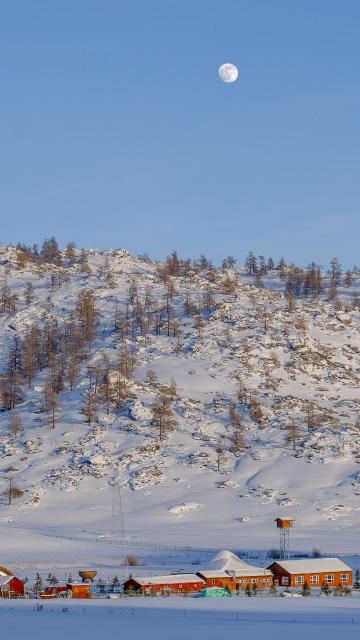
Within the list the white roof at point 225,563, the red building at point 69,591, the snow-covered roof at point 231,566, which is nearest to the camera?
the red building at point 69,591

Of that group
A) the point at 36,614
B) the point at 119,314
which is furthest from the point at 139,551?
the point at 119,314

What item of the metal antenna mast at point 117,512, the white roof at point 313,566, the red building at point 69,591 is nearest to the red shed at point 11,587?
the red building at point 69,591

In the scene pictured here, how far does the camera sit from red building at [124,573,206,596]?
188 feet

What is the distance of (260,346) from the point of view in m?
140

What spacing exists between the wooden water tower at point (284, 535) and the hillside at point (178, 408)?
2027 mm

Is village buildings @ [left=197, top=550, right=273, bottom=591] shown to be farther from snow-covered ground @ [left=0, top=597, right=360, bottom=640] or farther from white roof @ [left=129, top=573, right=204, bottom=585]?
snow-covered ground @ [left=0, top=597, right=360, bottom=640]

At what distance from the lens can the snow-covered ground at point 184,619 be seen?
1465 inches

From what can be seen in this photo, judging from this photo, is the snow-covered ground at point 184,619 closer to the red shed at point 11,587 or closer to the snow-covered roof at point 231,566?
the red shed at point 11,587

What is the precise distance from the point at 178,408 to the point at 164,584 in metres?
62.9

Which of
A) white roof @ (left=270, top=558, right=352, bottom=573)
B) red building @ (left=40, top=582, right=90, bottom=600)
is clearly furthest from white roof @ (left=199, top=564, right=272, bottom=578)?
red building @ (left=40, top=582, right=90, bottom=600)

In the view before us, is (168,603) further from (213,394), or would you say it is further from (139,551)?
(213,394)

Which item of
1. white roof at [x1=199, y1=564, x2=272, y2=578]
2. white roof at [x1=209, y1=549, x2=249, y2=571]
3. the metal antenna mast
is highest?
the metal antenna mast

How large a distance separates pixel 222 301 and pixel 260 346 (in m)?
19.3

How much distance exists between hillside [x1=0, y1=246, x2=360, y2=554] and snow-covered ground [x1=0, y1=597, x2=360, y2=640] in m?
32.3
